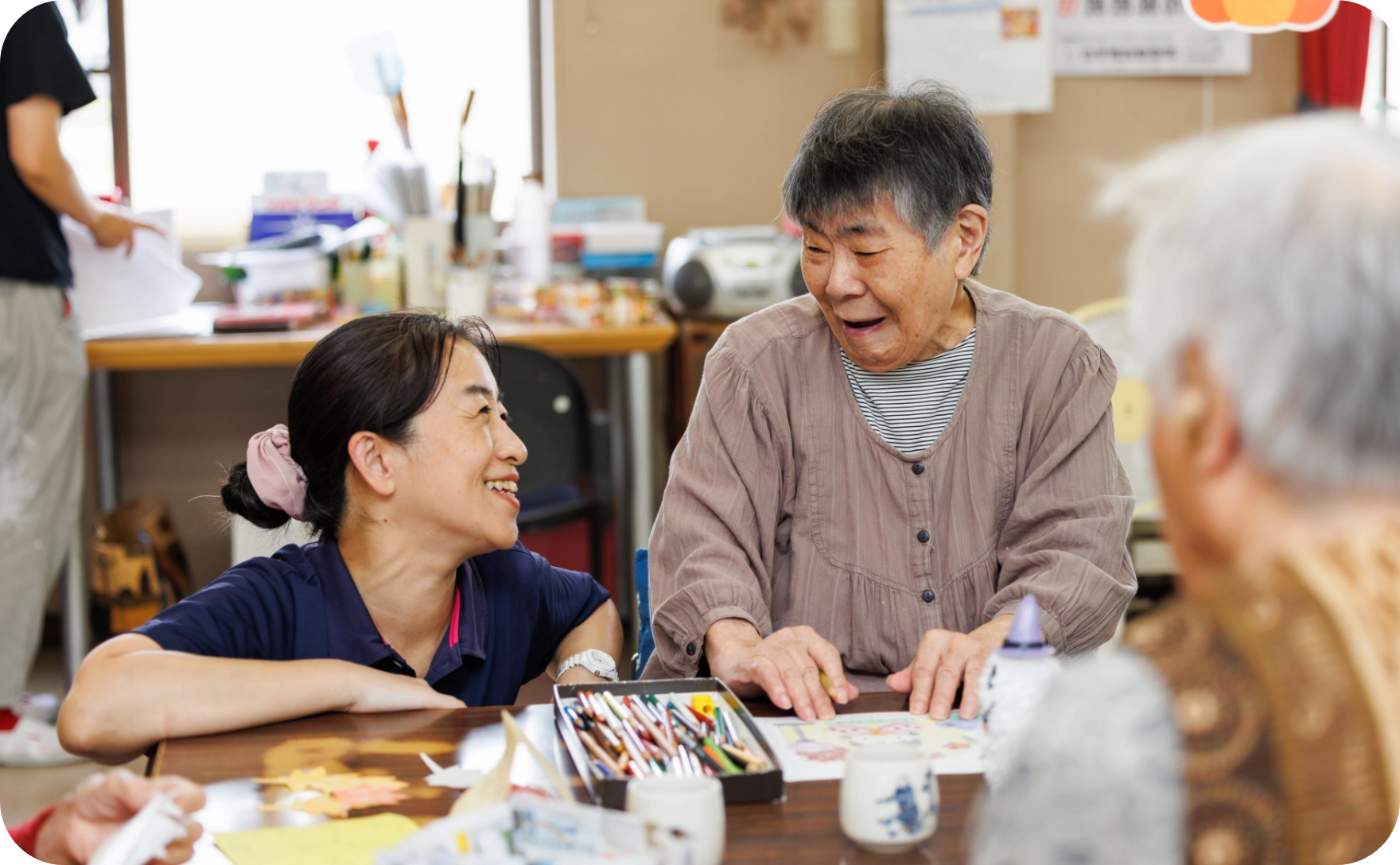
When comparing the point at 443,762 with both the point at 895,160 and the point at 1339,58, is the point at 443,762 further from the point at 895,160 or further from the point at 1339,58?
the point at 1339,58

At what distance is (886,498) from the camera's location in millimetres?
1592

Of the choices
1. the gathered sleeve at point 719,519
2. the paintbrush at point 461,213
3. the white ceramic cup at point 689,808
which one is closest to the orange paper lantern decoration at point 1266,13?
the paintbrush at point 461,213

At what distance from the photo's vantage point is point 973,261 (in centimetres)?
163

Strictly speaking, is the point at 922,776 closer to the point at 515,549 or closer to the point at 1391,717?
the point at 1391,717

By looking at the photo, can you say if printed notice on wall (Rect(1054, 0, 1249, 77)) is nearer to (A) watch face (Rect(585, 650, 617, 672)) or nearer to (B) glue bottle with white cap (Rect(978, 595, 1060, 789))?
(A) watch face (Rect(585, 650, 617, 672))

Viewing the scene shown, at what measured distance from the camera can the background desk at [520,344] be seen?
3088 millimetres

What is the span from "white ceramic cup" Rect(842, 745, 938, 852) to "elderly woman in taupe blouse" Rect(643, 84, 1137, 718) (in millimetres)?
523

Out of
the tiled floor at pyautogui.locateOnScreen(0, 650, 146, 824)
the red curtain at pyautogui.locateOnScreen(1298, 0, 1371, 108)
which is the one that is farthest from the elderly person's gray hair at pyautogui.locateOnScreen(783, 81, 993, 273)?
the red curtain at pyautogui.locateOnScreen(1298, 0, 1371, 108)

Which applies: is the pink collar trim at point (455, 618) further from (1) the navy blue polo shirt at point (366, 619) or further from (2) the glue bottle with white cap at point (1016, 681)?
(2) the glue bottle with white cap at point (1016, 681)

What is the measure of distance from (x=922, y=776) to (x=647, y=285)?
271 centimetres

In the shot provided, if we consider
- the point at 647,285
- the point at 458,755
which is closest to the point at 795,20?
the point at 647,285

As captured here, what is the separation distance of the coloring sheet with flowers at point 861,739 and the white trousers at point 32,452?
2.34 meters

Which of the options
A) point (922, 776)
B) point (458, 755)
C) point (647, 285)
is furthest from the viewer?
point (647, 285)

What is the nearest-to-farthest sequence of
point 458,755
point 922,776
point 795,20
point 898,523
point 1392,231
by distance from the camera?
point 1392,231 → point 922,776 → point 458,755 → point 898,523 → point 795,20
